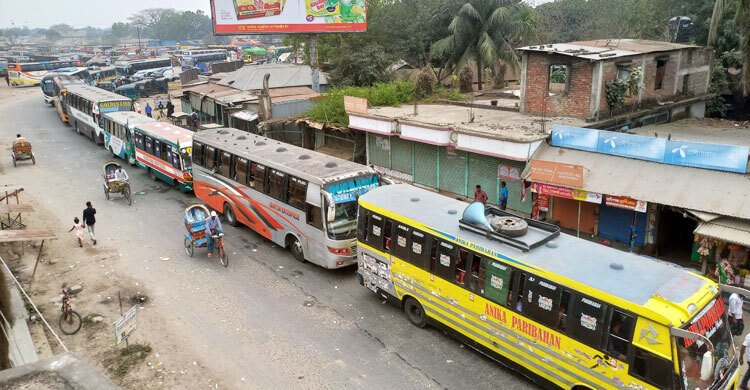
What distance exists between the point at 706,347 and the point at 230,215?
14.9 metres

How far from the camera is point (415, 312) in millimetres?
12203

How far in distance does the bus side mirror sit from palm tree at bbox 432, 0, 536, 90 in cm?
2305

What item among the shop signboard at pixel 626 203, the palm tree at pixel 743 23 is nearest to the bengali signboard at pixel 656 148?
the shop signboard at pixel 626 203

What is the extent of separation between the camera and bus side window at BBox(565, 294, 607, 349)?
27.4 ft

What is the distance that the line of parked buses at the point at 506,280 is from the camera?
7883mm

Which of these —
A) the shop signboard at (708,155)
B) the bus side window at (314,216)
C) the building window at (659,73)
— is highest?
the building window at (659,73)

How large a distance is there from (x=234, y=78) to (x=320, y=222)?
81.9 ft

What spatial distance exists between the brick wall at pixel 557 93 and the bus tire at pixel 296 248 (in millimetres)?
10380

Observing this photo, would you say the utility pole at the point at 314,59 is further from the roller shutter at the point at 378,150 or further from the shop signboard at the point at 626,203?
the shop signboard at the point at 626,203

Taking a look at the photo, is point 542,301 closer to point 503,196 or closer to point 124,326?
point 124,326

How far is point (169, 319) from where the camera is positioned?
41.3ft

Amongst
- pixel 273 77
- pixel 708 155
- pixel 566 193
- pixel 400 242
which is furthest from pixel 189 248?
pixel 273 77

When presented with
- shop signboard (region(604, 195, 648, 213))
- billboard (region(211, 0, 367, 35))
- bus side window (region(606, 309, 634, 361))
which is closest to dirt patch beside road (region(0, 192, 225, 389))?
bus side window (region(606, 309, 634, 361))

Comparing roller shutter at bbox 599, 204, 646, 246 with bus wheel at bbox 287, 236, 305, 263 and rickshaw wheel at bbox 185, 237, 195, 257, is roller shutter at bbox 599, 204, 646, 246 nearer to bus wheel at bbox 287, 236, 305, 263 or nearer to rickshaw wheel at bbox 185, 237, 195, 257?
bus wheel at bbox 287, 236, 305, 263
